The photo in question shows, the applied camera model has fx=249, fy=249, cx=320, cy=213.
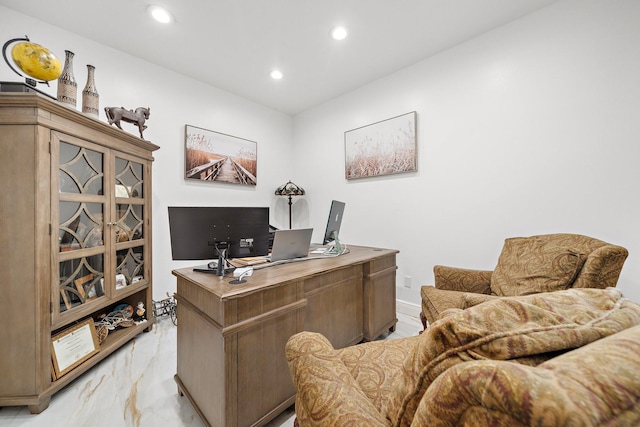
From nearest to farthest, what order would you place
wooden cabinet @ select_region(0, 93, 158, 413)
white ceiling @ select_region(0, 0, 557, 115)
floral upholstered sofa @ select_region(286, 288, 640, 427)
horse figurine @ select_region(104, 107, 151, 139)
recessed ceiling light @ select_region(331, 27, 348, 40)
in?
floral upholstered sofa @ select_region(286, 288, 640, 427) < wooden cabinet @ select_region(0, 93, 158, 413) < white ceiling @ select_region(0, 0, 557, 115) < horse figurine @ select_region(104, 107, 151, 139) < recessed ceiling light @ select_region(331, 27, 348, 40)

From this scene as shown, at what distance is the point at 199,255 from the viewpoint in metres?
1.52

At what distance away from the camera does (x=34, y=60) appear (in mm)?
1585

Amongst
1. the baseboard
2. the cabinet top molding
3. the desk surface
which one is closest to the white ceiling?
the cabinet top molding

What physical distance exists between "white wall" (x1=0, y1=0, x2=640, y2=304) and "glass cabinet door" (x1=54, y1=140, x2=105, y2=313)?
870mm

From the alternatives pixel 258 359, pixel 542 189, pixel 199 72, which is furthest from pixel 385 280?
pixel 199 72

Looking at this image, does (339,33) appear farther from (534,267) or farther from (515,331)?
Answer: (515,331)

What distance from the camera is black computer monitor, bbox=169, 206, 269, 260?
4.81ft

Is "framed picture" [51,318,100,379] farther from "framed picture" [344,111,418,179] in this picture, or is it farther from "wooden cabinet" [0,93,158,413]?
"framed picture" [344,111,418,179]

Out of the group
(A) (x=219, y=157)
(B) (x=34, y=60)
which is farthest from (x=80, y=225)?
(A) (x=219, y=157)

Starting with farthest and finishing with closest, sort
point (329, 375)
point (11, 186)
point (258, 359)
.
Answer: point (11, 186) < point (258, 359) < point (329, 375)

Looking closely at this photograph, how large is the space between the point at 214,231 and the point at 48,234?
3.46 ft

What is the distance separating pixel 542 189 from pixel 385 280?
151 centimetres

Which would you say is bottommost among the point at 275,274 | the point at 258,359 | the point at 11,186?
the point at 258,359

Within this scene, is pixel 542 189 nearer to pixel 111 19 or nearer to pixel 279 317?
pixel 279 317
